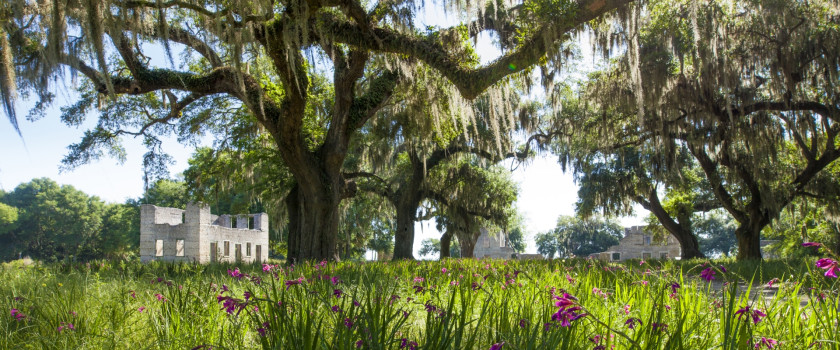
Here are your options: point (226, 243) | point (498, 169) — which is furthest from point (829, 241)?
point (226, 243)

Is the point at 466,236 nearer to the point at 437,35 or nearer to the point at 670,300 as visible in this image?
the point at 437,35

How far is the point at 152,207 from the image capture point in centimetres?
3083

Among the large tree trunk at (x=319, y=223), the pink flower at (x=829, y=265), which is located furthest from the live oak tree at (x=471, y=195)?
the pink flower at (x=829, y=265)

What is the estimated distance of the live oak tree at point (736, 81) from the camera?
10836 millimetres

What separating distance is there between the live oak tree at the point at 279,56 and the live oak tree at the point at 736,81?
8.03ft

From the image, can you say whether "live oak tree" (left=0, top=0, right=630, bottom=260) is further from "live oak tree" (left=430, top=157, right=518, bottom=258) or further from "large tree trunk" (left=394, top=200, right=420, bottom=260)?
"live oak tree" (left=430, top=157, right=518, bottom=258)

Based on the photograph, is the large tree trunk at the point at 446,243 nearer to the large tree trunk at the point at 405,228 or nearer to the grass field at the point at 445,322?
the large tree trunk at the point at 405,228

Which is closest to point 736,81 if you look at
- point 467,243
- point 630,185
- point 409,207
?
point 630,185

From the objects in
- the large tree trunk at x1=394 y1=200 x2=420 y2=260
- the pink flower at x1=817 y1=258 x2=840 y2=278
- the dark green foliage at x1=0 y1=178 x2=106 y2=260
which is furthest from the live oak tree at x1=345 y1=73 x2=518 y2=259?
the dark green foliage at x1=0 y1=178 x2=106 y2=260

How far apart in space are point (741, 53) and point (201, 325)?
12.4 m

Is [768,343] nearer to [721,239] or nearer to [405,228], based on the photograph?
[405,228]

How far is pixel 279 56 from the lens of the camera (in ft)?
31.3

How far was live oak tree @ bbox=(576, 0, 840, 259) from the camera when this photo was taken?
1084cm

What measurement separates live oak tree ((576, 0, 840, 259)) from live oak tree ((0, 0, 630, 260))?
245 cm
